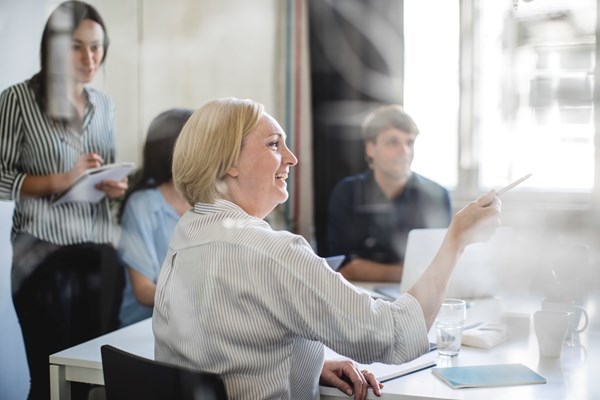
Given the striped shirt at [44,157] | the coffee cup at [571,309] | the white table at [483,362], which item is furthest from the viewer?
the striped shirt at [44,157]

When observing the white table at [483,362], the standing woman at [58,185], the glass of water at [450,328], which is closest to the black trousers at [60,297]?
the standing woman at [58,185]

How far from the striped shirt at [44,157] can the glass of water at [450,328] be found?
1.26 metres

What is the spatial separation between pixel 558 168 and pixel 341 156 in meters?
1.04

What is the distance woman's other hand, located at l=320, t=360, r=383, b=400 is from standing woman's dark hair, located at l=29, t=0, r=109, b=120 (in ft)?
4.19

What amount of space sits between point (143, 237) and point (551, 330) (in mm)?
1408

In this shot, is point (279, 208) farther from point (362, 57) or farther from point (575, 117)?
point (575, 117)

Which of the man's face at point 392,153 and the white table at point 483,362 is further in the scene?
the man's face at point 392,153

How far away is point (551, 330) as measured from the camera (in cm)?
149

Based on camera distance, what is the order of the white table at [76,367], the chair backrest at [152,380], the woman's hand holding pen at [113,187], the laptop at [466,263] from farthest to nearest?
the woman's hand holding pen at [113,187], the laptop at [466,263], the white table at [76,367], the chair backrest at [152,380]

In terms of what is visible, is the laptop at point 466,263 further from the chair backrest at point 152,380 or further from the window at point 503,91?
the window at point 503,91

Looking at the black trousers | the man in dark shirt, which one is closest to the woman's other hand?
the black trousers

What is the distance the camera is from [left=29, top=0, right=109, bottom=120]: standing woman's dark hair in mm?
2129

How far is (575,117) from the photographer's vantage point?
340cm

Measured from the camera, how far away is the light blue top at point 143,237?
7.84ft
